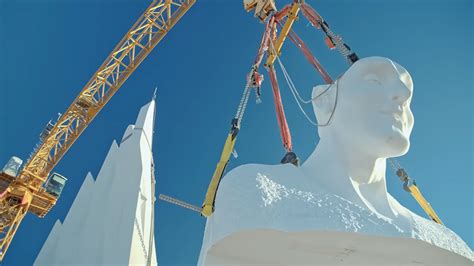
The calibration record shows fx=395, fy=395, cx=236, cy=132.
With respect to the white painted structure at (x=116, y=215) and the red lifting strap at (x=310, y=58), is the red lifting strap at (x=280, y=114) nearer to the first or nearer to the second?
the red lifting strap at (x=310, y=58)

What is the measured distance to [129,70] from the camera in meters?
20.0

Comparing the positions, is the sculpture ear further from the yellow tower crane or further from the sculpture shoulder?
the yellow tower crane

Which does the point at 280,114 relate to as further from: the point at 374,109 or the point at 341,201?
the point at 341,201

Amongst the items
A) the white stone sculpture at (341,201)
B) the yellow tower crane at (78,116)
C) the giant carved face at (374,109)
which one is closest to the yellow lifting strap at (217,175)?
the white stone sculpture at (341,201)

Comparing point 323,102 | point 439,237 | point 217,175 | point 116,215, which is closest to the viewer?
point 439,237

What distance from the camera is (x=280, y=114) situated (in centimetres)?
836

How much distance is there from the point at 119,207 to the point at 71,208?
212 cm

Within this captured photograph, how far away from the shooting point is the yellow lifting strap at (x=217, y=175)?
4.01 metres

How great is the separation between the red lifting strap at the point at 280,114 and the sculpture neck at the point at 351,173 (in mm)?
3561

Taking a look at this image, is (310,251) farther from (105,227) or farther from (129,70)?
(129,70)

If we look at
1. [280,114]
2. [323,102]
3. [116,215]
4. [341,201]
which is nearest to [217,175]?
[323,102]

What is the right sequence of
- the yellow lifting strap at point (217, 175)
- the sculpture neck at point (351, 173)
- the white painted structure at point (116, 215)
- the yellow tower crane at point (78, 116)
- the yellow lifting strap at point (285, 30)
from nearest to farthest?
the sculpture neck at point (351, 173) → the yellow lifting strap at point (217, 175) → the yellow lifting strap at point (285, 30) → the white painted structure at point (116, 215) → the yellow tower crane at point (78, 116)

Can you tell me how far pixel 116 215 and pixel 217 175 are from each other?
7.59 m

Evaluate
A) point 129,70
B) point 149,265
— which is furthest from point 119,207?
point 129,70
